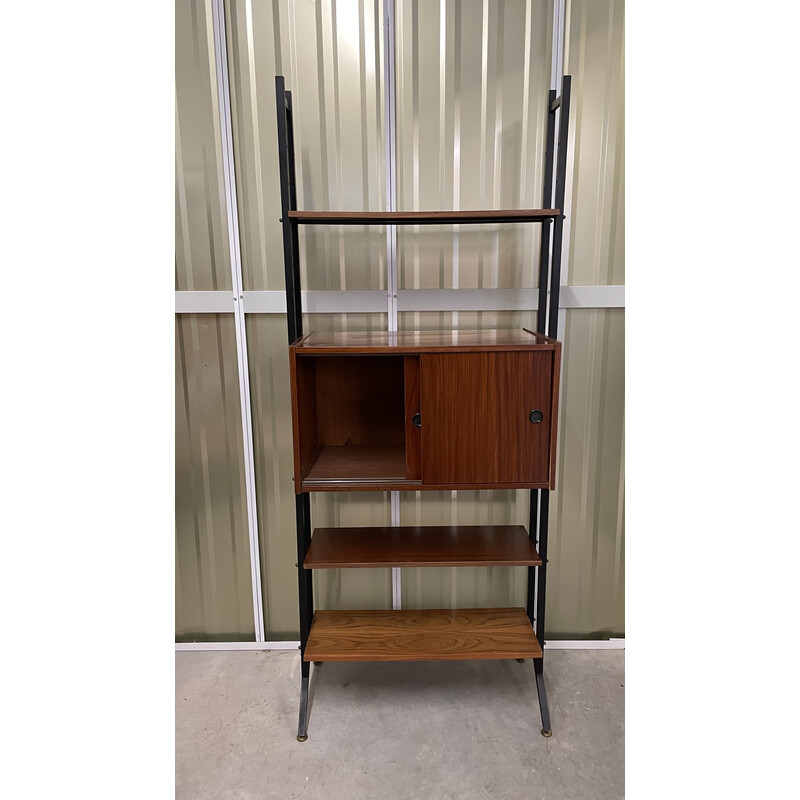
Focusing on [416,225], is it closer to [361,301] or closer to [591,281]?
[361,301]

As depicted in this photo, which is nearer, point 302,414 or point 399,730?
point 302,414

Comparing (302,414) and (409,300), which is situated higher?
(409,300)

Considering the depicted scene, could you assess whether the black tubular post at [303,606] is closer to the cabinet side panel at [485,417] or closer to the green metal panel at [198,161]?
the cabinet side panel at [485,417]

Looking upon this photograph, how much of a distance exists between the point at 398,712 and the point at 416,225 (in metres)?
1.77

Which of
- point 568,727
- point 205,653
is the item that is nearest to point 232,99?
point 205,653

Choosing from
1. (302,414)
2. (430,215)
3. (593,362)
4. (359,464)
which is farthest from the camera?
(593,362)

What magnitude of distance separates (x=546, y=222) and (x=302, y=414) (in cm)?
107

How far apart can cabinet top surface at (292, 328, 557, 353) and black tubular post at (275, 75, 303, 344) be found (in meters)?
0.09

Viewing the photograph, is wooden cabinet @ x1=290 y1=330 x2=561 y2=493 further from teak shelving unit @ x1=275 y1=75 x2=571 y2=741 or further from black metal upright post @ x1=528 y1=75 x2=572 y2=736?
black metal upright post @ x1=528 y1=75 x2=572 y2=736

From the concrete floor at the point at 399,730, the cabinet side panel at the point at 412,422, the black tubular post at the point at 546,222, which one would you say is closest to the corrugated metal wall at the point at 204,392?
the concrete floor at the point at 399,730

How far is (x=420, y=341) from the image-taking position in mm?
1883

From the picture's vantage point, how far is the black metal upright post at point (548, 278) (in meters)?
1.79

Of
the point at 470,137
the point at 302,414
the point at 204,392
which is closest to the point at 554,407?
the point at 302,414

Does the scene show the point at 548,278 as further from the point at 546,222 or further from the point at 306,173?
the point at 306,173
